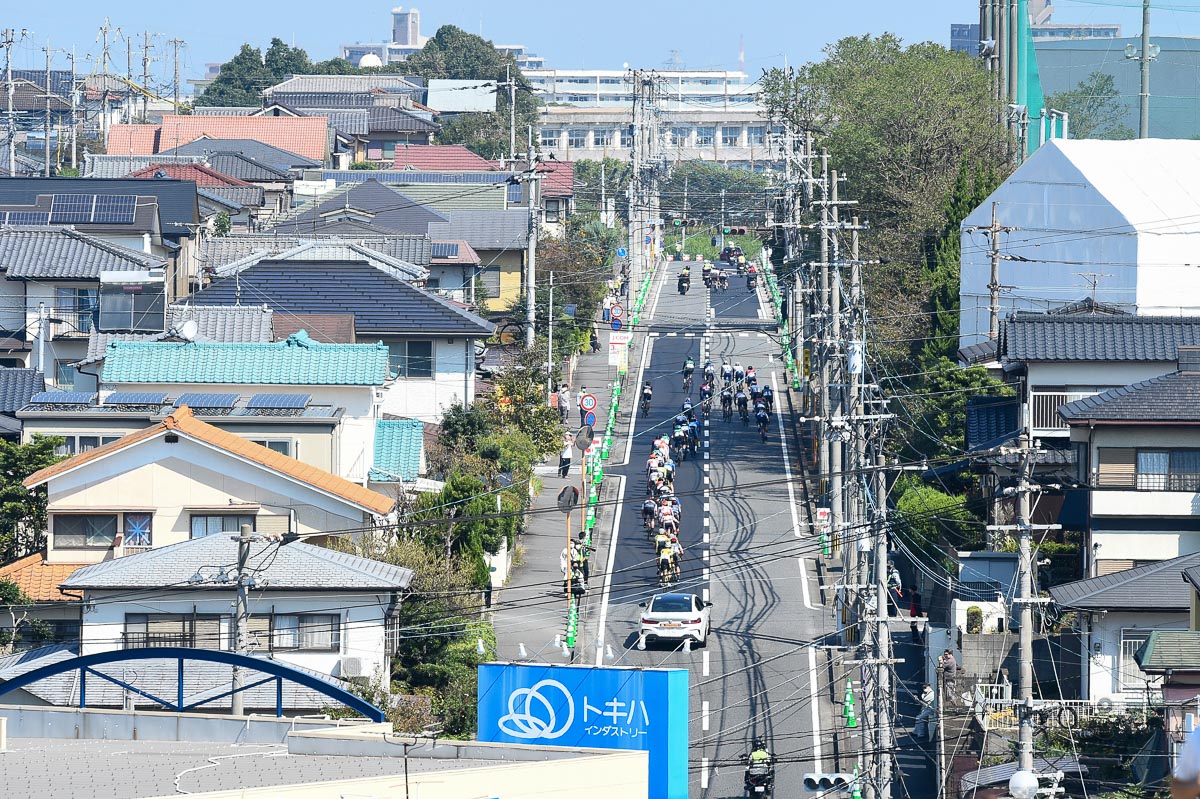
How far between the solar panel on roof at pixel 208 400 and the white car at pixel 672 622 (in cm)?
1092

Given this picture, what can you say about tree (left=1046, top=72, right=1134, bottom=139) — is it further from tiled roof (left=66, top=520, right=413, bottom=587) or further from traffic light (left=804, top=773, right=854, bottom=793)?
traffic light (left=804, top=773, right=854, bottom=793)

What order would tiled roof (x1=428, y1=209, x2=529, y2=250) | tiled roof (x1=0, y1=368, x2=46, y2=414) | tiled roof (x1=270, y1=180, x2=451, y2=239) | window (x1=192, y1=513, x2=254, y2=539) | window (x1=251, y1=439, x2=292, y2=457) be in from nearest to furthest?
window (x1=192, y1=513, x2=254, y2=539) < window (x1=251, y1=439, x2=292, y2=457) < tiled roof (x1=0, y1=368, x2=46, y2=414) < tiled roof (x1=428, y1=209, x2=529, y2=250) < tiled roof (x1=270, y1=180, x2=451, y2=239)

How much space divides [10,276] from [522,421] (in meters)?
15.0

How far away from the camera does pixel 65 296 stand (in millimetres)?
55500

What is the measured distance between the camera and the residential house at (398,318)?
53.8 m

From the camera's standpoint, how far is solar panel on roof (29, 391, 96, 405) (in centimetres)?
4309

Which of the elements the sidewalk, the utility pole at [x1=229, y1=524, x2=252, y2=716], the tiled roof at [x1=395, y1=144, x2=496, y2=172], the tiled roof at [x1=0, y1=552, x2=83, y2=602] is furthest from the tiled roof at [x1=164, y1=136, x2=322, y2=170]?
the utility pole at [x1=229, y1=524, x2=252, y2=716]

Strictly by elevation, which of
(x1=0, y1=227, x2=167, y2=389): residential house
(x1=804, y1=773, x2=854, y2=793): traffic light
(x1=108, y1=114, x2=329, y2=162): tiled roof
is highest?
(x1=108, y1=114, x2=329, y2=162): tiled roof

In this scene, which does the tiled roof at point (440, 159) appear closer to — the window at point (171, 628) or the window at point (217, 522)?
the window at point (217, 522)

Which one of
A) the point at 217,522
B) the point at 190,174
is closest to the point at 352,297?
the point at 217,522

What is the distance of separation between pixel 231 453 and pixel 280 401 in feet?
16.0

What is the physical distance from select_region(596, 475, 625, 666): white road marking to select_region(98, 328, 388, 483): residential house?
595cm

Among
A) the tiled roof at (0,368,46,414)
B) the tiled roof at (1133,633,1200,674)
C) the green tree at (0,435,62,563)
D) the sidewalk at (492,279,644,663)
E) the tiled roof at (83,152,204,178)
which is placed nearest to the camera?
the tiled roof at (1133,633,1200,674)

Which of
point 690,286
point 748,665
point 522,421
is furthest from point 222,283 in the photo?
point 690,286
